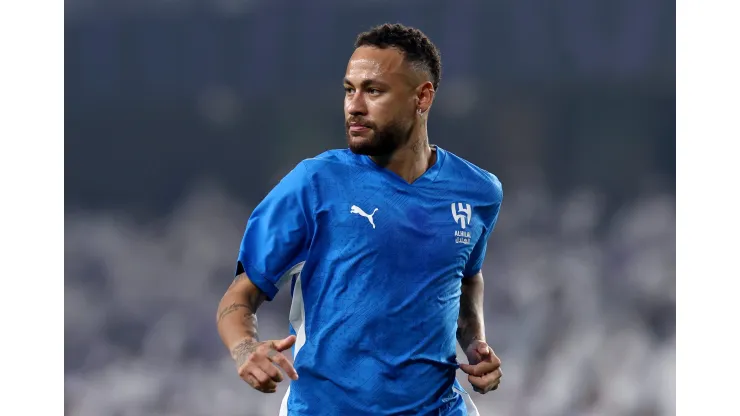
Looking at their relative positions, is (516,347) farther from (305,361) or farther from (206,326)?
(305,361)

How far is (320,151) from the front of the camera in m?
3.68

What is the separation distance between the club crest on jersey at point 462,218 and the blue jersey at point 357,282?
1.5 inches

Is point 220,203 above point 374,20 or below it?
below

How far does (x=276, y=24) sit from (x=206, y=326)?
1.27 meters

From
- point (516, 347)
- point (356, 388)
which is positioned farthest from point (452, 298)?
point (516, 347)

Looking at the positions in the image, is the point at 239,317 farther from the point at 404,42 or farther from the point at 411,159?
the point at 404,42

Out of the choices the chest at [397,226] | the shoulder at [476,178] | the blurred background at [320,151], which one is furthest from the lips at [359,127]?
the blurred background at [320,151]

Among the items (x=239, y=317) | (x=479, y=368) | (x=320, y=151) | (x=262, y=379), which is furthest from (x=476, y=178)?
(x=320, y=151)

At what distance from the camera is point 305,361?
6.39ft

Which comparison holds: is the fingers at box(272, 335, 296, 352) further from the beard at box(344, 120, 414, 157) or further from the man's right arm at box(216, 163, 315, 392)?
the beard at box(344, 120, 414, 157)

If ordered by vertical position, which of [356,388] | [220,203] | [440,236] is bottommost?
[220,203]

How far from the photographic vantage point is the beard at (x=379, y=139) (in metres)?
1.99

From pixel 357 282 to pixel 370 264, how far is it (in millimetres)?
47

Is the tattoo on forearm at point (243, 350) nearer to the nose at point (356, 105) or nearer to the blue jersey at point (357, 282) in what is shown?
the blue jersey at point (357, 282)
